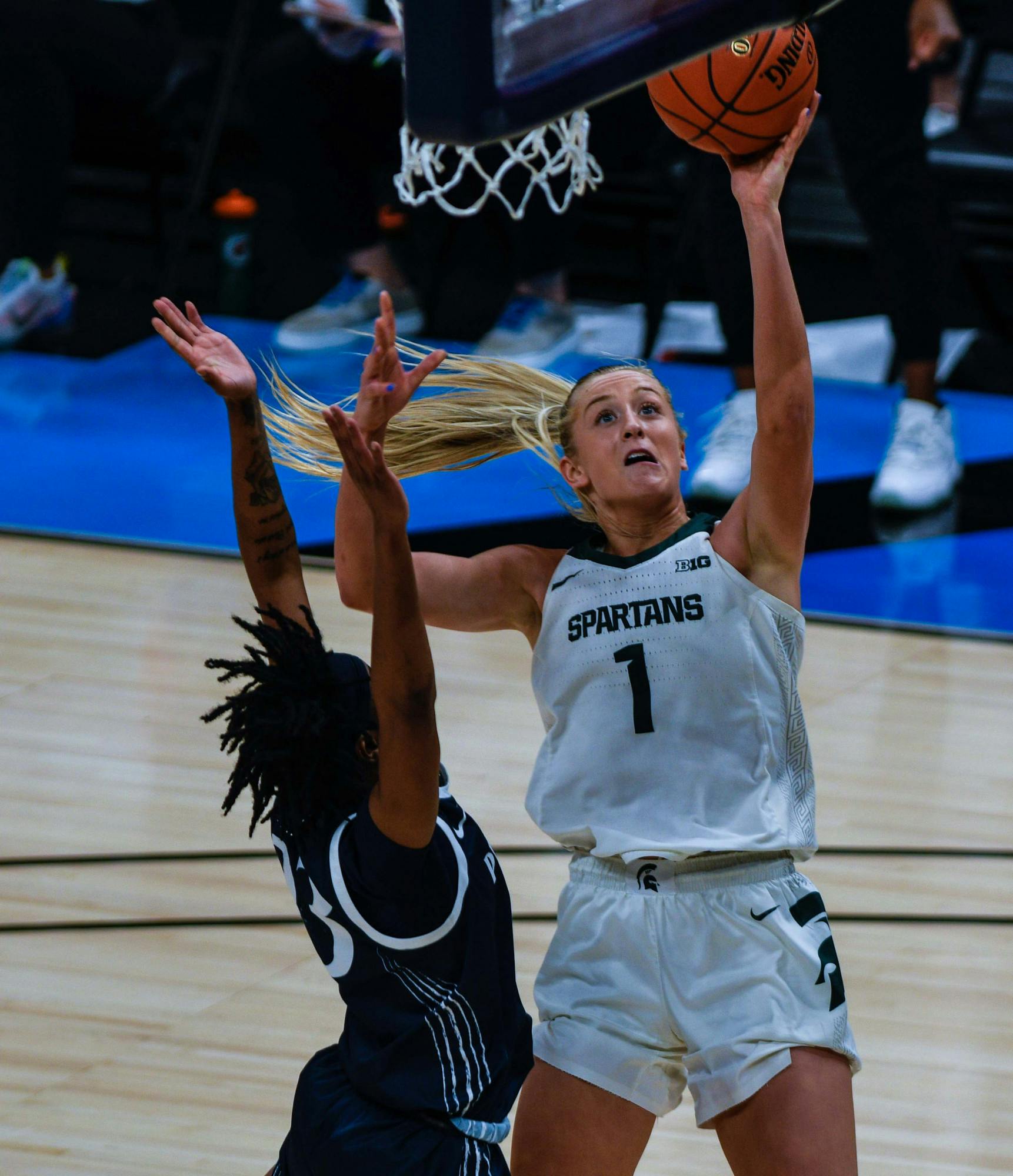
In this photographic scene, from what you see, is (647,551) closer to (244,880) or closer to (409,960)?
(409,960)

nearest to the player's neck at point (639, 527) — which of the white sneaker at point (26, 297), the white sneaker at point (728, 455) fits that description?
the white sneaker at point (728, 455)

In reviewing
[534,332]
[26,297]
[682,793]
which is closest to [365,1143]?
[682,793]

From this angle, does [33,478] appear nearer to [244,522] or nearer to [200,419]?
[200,419]

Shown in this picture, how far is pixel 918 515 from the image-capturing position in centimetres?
673

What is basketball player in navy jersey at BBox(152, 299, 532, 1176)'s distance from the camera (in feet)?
7.50

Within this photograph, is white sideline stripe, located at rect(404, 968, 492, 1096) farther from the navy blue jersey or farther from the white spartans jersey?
the white spartans jersey

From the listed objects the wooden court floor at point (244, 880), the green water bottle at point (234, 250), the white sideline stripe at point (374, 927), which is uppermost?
the green water bottle at point (234, 250)

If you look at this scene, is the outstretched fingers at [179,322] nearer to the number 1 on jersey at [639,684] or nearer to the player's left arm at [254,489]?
the player's left arm at [254,489]

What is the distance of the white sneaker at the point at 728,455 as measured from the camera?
20.6 feet

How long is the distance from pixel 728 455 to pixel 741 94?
144 inches

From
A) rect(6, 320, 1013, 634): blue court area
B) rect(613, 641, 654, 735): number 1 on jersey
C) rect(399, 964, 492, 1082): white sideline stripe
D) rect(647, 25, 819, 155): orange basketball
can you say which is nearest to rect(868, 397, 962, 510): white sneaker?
rect(6, 320, 1013, 634): blue court area

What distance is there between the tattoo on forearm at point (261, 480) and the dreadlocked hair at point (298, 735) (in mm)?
352

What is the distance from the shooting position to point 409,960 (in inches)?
92.1

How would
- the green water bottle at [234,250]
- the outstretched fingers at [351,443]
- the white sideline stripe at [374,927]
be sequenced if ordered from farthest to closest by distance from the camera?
the green water bottle at [234,250], the white sideline stripe at [374,927], the outstretched fingers at [351,443]
